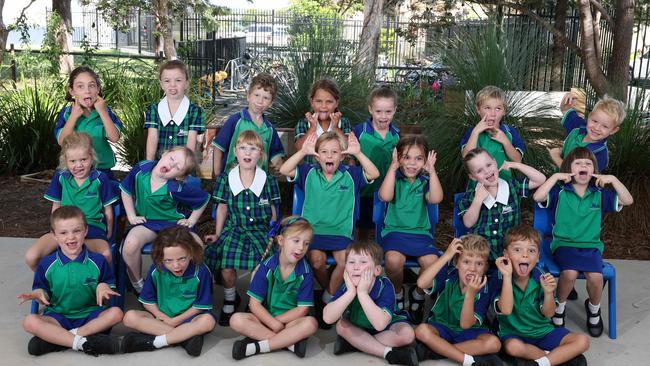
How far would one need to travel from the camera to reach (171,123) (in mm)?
4605

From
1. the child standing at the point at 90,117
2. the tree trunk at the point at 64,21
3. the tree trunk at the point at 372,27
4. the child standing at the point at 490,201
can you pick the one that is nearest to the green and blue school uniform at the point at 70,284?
the child standing at the point at 90,117

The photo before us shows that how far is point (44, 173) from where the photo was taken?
6.80 m

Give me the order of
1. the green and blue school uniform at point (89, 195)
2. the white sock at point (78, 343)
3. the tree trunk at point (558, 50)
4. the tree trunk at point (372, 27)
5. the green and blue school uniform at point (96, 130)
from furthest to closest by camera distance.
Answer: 1. the tree trunk at point (558, 50)
2. the tree trunk at point (372, 27)
3. the green and blue school uniform at point (96, 130)
4. the green and blue school uniform at point (89, 195)
5. the white sock at point (78, 343)

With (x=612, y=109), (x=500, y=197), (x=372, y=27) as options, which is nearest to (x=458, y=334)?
(x=500, y=197)

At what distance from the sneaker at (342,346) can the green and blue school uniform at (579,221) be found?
4.08 feet

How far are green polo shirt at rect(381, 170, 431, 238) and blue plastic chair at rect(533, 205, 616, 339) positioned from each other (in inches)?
26.1

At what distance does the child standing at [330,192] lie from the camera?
160 inches

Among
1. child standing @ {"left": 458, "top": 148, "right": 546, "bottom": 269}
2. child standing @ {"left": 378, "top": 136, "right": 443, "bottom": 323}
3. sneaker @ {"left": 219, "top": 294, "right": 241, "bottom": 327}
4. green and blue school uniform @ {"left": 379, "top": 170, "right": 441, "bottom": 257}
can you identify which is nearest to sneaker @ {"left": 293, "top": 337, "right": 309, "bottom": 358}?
sneaker @ {"left": 219, "top": 294, "right": 241, "bottom": 327}

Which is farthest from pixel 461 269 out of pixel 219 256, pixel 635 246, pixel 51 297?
pixel 635 246

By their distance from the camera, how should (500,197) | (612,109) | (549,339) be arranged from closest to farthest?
1. (549,339)
2. (500,197)
3. (612,109)

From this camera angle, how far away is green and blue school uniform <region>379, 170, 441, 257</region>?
13.5 ft

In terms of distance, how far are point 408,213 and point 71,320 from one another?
6.27ft

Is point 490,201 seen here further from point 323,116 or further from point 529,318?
point 323,116

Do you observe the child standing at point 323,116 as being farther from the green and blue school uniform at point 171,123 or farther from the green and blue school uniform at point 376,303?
the green and blue school uniform at point 376,303
